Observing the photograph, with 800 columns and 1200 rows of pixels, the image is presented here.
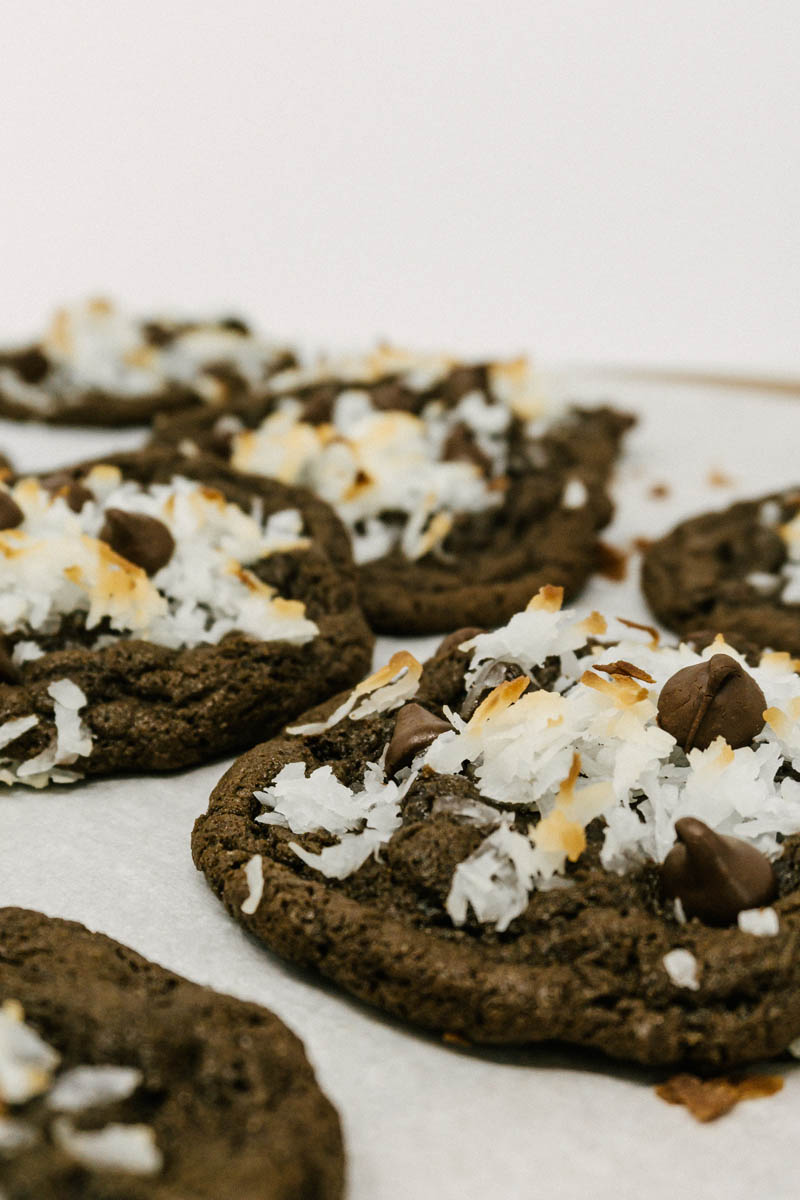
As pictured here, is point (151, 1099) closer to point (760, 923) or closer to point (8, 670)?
point (760, 923)

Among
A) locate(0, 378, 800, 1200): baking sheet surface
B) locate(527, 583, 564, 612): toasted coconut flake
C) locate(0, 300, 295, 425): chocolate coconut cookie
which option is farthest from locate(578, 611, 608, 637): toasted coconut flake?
locate(0, 300, 295, 425): chocolate coconut cookie

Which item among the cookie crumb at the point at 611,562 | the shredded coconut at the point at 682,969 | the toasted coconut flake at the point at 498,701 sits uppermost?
the toasted coconut flake at the point at 498,701

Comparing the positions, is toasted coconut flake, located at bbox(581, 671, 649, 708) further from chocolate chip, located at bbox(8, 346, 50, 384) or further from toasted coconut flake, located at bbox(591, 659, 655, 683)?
chocolate chip, located at bbox(8, 346, 50, 384)

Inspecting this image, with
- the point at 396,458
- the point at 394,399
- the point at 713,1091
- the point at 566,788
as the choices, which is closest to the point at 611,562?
the point at 396,458

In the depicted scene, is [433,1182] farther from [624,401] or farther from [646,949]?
[624,401]

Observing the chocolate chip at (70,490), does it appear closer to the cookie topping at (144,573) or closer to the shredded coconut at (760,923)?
the cookie topping at (144,573)

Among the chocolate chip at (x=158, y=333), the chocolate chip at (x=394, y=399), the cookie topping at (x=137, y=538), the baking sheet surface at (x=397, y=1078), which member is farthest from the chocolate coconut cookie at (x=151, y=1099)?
the chocolate chip at (x=158, y=333)
